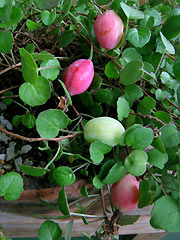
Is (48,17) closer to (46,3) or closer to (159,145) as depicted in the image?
(46,3)

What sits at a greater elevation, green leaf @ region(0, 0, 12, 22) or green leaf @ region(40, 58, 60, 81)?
green leaf @ region(0, 0, 12, 22)

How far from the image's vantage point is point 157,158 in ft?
0.91

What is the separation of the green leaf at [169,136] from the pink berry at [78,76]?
0.31 ft

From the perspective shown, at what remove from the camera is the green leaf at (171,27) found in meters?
0.32

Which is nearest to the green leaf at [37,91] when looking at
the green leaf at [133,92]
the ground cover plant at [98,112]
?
the ground cover plant at [98,112]

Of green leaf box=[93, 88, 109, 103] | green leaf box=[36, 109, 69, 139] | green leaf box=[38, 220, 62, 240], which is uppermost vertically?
green leaf box=[36, 109, 69, 139]

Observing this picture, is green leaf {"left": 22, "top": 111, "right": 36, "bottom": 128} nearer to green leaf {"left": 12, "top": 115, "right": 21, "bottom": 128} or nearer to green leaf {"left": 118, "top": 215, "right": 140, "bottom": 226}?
green leaf {"left": 12, "top": 115, "right": 21, "bottom": 128}

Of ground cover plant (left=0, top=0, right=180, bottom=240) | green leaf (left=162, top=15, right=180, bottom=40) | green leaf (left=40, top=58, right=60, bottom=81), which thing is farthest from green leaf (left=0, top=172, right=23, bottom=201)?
green leaf (left=162, top=15, right=180, bottom=40)

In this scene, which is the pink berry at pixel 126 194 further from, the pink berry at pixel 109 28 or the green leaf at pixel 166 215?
the pink berry at pixel 109 28

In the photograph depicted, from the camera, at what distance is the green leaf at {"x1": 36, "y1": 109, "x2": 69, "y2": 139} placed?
0.84ft

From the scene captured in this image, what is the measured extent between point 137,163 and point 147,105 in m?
0.08

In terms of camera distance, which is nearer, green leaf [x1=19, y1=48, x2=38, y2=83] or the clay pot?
green leaf [x1=19, y1=48, x2=38, y2=83]

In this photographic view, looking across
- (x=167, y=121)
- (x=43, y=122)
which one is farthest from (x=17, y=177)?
(x=167, y=121)

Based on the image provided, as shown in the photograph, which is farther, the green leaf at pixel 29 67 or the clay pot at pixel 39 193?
the clay pot at pixel 39 193
